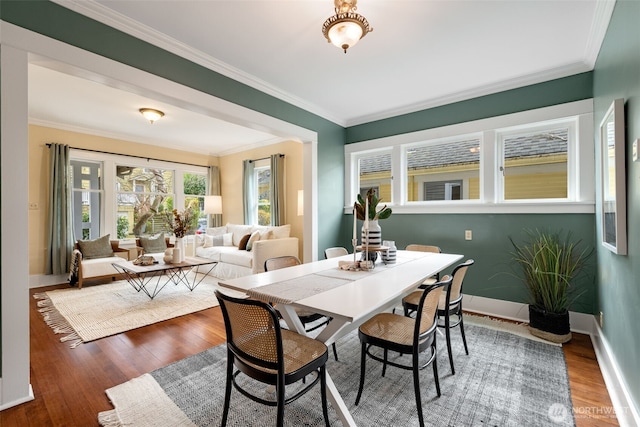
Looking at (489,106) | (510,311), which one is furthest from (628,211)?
(489,106)

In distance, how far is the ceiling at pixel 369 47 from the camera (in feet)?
6.79

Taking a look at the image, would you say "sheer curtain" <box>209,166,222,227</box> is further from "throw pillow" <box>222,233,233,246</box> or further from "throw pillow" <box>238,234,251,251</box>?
"throw pillow" <box>238,234,251,251</box>

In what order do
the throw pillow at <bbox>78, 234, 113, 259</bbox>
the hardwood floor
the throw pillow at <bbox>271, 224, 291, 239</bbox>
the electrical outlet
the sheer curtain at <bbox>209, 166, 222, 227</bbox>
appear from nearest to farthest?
the hardwood floor < the electrical outlet < the throw pillow at <bbox>78, 234, 113, 259</bbox> < the throw pillow at <bbox>271, 224, 291, 239</bbox> < the sheer curtain at <bbox>209, 166, 222, 227</bbox>

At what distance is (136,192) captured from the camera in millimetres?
5953

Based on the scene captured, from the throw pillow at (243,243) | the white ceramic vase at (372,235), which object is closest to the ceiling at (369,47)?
the white ceramic vase at (372,235)

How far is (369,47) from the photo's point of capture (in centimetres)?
255

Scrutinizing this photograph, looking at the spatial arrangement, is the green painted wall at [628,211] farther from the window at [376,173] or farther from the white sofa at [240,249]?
the white sofa at [240,249]

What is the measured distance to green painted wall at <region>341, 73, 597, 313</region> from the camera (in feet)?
9.41

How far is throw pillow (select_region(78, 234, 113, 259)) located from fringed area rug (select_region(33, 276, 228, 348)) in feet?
1.89

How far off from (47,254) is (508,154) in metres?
6.99

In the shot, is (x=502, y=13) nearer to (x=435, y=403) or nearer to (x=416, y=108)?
(x=416, y=108)

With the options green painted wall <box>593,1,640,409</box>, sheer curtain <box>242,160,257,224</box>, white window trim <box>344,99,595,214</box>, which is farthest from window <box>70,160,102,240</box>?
green painted wall <box>593,1,640,409</box>

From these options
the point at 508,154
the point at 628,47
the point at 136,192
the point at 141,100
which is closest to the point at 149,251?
the point at 136,192

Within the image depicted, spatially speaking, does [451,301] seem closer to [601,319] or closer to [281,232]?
[601,319]
